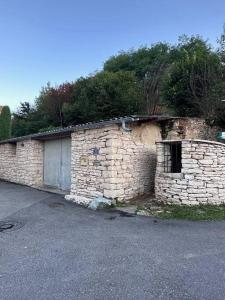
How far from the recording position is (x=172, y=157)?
28.8 ft

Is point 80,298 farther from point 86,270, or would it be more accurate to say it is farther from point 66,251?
point 66,251

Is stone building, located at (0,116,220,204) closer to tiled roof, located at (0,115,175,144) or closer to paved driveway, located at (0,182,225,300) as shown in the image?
tiled roof, located at (0,115,175,144)

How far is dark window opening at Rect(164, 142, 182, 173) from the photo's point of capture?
28.6 ft

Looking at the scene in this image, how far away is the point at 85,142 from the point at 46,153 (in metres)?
3.97

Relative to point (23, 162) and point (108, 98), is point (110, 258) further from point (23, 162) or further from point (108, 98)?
point (108, 98)

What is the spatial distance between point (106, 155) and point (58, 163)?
399 centimetres

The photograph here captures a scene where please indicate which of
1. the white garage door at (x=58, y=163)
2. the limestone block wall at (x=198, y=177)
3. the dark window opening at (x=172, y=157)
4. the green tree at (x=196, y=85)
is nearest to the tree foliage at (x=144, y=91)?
the green tree at (x=196, y=85)

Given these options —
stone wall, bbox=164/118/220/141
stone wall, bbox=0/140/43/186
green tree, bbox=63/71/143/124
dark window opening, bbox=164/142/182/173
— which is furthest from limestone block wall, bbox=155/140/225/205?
green tree, bbox=63/71/143/124

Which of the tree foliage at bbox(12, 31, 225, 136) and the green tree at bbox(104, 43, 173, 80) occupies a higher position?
the green tree at bbox(104, 43, 173, 80)

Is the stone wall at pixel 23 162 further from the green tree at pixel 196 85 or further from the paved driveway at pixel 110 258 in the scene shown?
the green tree at pixel 196 85

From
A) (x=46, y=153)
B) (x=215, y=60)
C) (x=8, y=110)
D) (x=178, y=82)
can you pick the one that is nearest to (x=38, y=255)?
(x=46, y=153)

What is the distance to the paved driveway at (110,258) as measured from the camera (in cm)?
354

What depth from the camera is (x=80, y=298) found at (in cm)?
335

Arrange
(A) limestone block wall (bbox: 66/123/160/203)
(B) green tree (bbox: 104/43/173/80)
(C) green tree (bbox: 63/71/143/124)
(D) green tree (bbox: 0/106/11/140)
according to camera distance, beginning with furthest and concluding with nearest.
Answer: (B) green tree (bbox: 104/43/173/80), (D) green tree (bbox: 0/106/11/140), (C) green tree (bbox: 63/71/143/124), (A) limestone block wall (bbox: 66/123/160/203)
